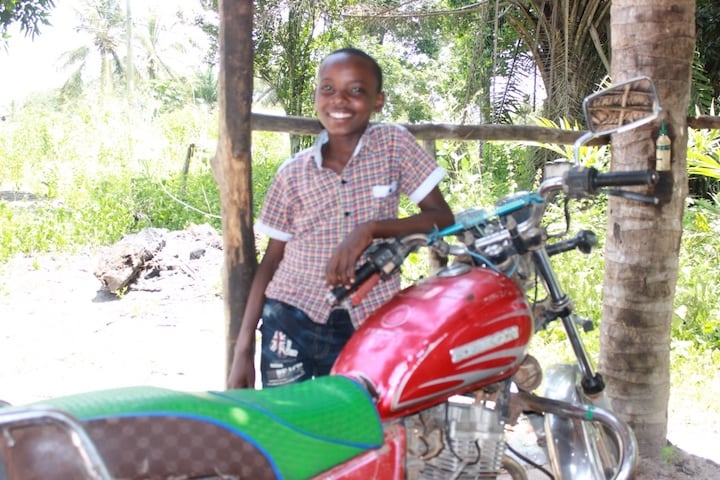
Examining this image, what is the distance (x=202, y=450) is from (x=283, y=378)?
0.87 m

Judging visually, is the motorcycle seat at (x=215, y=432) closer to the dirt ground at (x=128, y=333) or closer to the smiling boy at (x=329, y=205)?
the smiling boy at (x=329, y=205)

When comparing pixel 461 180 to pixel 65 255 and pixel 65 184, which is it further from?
pixel 65 184

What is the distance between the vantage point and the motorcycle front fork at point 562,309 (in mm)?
1851

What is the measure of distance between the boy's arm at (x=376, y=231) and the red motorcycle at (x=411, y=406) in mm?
53

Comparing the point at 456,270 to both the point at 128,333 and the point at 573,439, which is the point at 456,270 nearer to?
the point at 573,439

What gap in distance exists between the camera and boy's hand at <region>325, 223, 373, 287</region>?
1824 millimetres

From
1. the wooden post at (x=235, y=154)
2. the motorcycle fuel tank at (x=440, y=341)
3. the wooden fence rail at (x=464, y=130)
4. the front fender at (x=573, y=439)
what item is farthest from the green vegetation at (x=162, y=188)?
the motorcycle fuel tank at (x=440, y=341)

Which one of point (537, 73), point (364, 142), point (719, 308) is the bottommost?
point (719, 308)

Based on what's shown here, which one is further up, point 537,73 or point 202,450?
point 537,73

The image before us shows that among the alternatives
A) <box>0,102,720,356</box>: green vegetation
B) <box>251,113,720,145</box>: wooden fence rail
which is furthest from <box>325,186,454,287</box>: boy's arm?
<box>0,102,720,356</box>: green vegetation

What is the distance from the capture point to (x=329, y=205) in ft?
6.91

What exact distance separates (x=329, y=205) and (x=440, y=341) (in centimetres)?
68

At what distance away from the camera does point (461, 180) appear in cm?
629

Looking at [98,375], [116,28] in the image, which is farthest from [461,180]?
[116,28]
